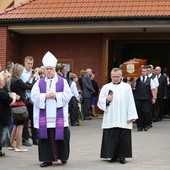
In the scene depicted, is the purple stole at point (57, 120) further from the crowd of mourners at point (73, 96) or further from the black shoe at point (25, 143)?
the black shoe at point (25, 143)

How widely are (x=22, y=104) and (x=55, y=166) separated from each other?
1.90 m

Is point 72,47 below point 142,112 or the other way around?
the other way around

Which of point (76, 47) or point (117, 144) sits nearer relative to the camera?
point (117, 144)

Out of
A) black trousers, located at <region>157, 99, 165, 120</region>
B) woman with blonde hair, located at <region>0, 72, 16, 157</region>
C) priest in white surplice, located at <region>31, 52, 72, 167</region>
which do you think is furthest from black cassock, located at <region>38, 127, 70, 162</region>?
black trousers, located at <region>157, 99, 165, 120</region>

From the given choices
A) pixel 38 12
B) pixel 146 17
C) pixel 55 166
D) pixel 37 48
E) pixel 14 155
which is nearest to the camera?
pixel 55 166

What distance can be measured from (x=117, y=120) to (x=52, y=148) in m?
1.32

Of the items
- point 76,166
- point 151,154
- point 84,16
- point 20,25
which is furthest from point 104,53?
point 76,166

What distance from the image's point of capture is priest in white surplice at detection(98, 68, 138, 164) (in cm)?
912

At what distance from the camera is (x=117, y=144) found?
9141 mm

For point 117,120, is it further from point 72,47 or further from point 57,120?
point 72,47

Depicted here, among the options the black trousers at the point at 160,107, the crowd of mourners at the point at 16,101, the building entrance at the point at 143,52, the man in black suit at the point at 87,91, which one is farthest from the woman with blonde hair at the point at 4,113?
the building entrance at the point at 143,52

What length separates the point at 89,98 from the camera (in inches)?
687

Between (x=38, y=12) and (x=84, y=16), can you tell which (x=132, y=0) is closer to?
(x=84, y=16)

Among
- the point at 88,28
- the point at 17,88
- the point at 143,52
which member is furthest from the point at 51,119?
the point at 143,52
